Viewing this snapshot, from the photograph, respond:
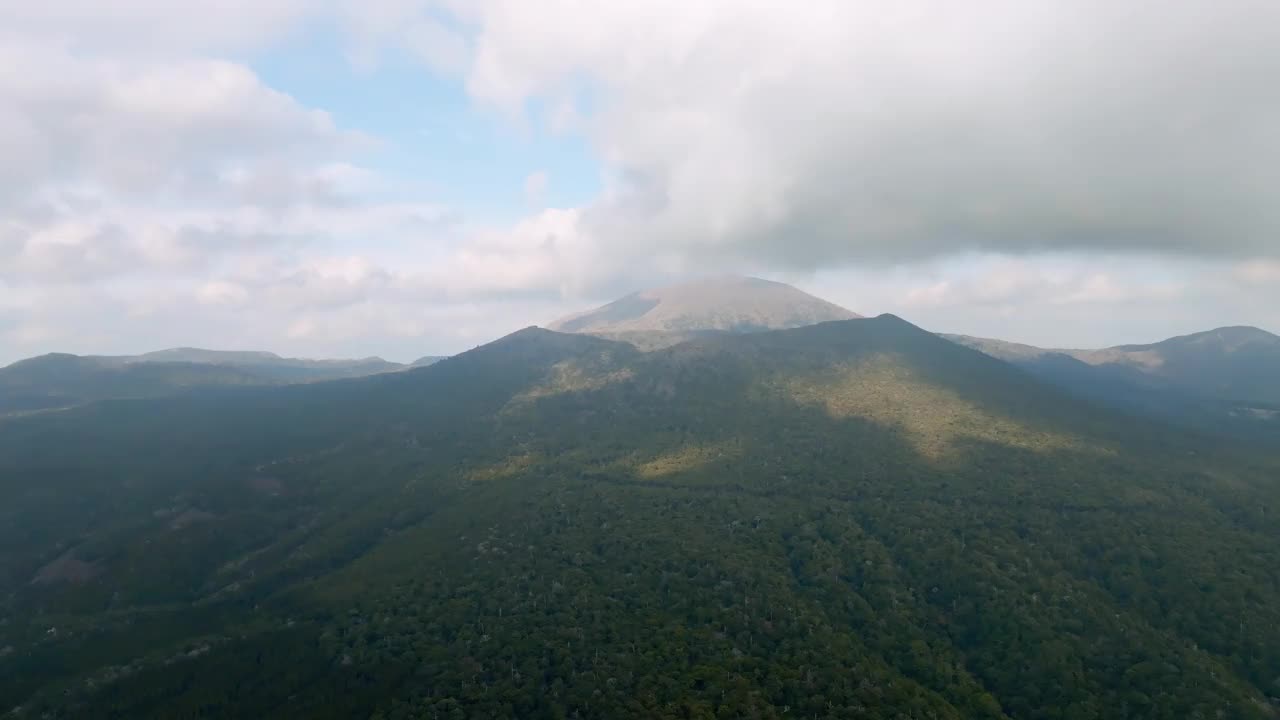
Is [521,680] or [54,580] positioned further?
[54,580]

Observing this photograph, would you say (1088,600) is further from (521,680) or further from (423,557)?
(423,557)

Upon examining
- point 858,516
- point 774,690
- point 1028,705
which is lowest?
point 1028,705

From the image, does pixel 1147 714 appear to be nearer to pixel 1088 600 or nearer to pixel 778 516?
pixel 1088 600

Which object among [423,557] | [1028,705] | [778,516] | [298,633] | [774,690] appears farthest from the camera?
[778,516]

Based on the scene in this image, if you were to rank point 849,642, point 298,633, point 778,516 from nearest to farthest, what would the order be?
point 849,642, point 298,633, point 778,516

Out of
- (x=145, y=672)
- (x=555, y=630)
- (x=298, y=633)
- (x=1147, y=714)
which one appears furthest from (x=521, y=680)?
(x=1147, y=714)

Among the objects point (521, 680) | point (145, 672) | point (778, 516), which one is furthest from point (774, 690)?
point (145, 672)

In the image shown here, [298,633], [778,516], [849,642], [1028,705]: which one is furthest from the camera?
[778,516]

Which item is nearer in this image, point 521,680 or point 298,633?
point 521,680

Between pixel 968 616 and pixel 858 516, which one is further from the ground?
pixel 858 516
